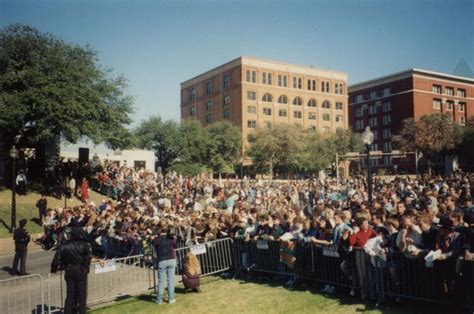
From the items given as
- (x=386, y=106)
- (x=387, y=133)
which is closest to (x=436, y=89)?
(x=386, y=106)

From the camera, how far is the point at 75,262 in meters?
7.53

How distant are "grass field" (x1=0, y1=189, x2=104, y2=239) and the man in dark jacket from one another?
51.4 ft

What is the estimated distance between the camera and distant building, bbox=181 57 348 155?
73875 mm

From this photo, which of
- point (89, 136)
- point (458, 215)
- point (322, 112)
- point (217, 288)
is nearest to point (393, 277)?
point (458, 215)

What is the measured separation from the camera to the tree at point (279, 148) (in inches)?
2356

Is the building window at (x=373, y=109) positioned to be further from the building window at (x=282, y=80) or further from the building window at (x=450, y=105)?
the building window at (x=282, y=80)

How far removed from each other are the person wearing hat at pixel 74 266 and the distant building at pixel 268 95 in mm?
62540

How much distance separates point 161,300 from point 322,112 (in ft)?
252

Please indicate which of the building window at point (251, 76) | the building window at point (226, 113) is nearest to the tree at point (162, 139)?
the building window at point (226, 113)

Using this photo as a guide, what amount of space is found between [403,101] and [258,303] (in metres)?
85.2

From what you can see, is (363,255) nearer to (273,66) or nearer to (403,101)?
(273,66)

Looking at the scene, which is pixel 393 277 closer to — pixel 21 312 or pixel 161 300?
pixel 161 300

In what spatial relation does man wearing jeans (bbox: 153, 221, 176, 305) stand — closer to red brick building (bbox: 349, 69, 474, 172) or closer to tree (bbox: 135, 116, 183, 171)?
tree (bbox: 135, 116, 183, 171)

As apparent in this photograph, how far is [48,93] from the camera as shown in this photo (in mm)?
27875
